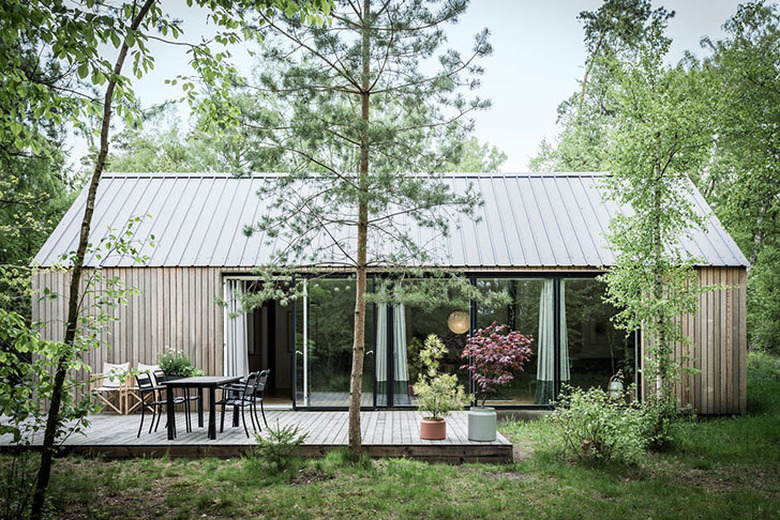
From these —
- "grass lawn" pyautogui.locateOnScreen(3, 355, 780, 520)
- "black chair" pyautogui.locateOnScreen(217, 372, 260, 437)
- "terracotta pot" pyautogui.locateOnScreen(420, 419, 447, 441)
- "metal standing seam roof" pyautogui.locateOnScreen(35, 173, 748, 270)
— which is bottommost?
"grass lawn" pyautogui.locateOnScreen(3, 355, 780, 520)

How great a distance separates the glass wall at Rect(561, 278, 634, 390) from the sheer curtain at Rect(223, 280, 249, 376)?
4.93 metres

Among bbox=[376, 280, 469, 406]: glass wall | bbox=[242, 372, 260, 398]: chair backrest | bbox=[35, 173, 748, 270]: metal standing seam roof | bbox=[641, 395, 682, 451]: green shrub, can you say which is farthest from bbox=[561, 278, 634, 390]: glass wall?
bbox=[242, 372, 260, 398]: chair backrest

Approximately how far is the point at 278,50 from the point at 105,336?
18.2 feet

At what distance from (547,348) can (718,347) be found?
241 centimetres

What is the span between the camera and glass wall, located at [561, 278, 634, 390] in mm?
9180

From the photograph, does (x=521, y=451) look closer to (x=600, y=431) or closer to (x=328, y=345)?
(x=600, y=431)

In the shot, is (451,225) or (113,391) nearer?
(113,391)

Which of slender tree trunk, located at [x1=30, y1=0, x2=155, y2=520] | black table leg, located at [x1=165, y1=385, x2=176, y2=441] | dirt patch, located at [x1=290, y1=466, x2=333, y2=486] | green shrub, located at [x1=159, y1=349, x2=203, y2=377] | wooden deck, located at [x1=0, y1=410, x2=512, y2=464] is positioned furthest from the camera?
green shrub, located at [x1=159, y1=349, x2=203, y2=377]

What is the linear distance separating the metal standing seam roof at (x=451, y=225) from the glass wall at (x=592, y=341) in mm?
560

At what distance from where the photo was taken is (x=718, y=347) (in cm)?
896

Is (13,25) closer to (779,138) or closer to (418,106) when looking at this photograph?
(418,106)

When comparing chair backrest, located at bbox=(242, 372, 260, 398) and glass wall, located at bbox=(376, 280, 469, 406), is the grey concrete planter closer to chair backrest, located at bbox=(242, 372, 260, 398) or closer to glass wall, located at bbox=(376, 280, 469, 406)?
glass wall, located at bbox=(376, 280, 469, 406)

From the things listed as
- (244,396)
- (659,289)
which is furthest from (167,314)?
(659,289)

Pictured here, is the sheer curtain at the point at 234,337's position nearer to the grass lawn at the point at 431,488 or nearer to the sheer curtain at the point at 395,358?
the sheer curtain at the point at 395,358
